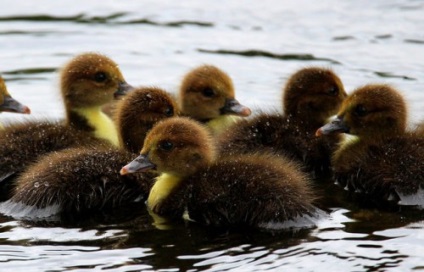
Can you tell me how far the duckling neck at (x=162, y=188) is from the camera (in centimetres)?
823

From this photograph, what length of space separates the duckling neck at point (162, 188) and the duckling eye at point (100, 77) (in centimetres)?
187

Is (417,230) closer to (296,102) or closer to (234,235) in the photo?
(234,235)

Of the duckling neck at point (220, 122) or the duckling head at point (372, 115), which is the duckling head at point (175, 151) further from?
the duckling neck at point (220, 122)

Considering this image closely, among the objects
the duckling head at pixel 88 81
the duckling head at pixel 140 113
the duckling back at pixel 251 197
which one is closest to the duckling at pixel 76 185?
the duckling head at pixel 140 113

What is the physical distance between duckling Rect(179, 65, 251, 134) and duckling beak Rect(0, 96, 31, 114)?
1.29 m

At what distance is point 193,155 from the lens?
8195 millimetres

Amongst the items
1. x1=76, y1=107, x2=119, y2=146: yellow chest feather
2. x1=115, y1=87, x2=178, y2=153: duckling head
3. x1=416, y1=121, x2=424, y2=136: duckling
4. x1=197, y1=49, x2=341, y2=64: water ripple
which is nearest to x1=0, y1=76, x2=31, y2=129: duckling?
x1=76, y1=107, x2=119, y2=146: yellow chest feather

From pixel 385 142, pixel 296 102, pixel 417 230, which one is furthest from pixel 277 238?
pixel 296 102

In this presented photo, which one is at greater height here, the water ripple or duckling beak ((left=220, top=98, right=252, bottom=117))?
the water ripple

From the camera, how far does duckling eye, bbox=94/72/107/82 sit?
9.97m

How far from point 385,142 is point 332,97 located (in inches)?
43.5

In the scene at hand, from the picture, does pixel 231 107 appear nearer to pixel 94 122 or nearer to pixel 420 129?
pixel 94 122

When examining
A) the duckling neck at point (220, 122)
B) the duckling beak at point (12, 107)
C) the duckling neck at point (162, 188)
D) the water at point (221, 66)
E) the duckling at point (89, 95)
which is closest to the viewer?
the water at point (221, 66)

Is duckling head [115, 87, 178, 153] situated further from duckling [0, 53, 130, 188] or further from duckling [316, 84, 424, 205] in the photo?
duckling [316, 84, 424, 205]
